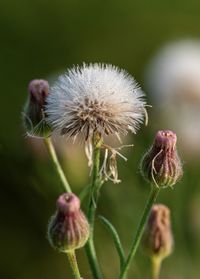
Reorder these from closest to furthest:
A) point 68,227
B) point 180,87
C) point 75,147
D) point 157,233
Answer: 1. point 68,227
2. point 157,233
3. point 75,147
4. point 180,87

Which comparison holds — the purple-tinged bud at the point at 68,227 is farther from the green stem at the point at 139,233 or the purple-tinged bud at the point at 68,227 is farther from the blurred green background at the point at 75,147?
the blurred green background at the point at 75,147

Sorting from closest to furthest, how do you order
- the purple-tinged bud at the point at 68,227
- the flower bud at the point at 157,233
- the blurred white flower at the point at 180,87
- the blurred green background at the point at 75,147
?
the purple-tinged bud at the point at 68,227, the flower bud at the point at 157,233, the blurred green background at the point at 75,147, the blurred white flower at the point at 180,87

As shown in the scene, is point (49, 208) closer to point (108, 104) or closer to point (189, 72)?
point (189, 72)

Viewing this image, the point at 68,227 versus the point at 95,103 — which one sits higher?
the point at 95,103

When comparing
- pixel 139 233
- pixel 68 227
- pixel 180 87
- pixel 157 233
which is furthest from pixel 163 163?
pixel 180 87

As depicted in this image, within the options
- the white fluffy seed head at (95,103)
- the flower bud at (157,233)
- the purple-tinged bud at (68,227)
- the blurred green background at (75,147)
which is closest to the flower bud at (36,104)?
the white fluffy seed head at (95,103)

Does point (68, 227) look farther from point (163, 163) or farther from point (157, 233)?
point (157, 233)

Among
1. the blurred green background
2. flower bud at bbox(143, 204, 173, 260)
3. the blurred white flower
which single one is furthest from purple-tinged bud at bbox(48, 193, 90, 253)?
the blurred white flower
